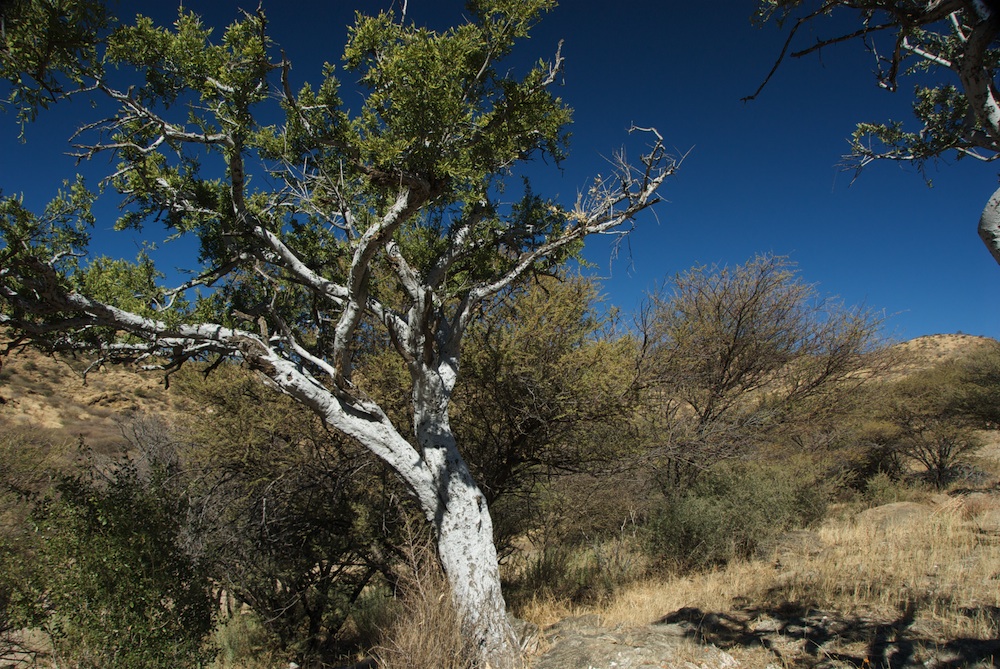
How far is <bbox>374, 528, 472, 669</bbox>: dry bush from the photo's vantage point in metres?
5.04

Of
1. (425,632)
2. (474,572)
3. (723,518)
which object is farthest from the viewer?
(723,518)

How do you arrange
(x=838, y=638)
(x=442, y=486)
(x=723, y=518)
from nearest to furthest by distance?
1. (x=838, y=638)
2. (x=442, y=486)
3. (x=723, y=518)

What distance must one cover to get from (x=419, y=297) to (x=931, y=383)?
20.0 meters

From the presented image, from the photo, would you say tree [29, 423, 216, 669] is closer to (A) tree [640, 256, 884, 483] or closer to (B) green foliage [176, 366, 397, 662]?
(B) green foliage [176, 366, 397, 662]

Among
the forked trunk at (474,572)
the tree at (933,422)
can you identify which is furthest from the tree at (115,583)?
the tree at (933,422)

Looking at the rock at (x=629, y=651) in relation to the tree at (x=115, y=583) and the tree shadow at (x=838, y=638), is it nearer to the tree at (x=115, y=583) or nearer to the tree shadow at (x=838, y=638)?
the tree shadow at (x=838, y=638)

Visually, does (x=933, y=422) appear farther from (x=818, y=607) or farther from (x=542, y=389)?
(x=542, y=389)

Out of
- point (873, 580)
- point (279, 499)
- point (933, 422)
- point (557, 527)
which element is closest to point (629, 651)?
point (873, 580)

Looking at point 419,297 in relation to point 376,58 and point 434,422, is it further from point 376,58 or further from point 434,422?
point 376,58

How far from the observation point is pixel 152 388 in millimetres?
25531

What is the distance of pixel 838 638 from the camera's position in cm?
541

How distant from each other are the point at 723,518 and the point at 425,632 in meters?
7.33

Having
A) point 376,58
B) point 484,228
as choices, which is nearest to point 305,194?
point 376,58

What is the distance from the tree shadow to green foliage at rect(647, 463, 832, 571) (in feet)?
11.5
